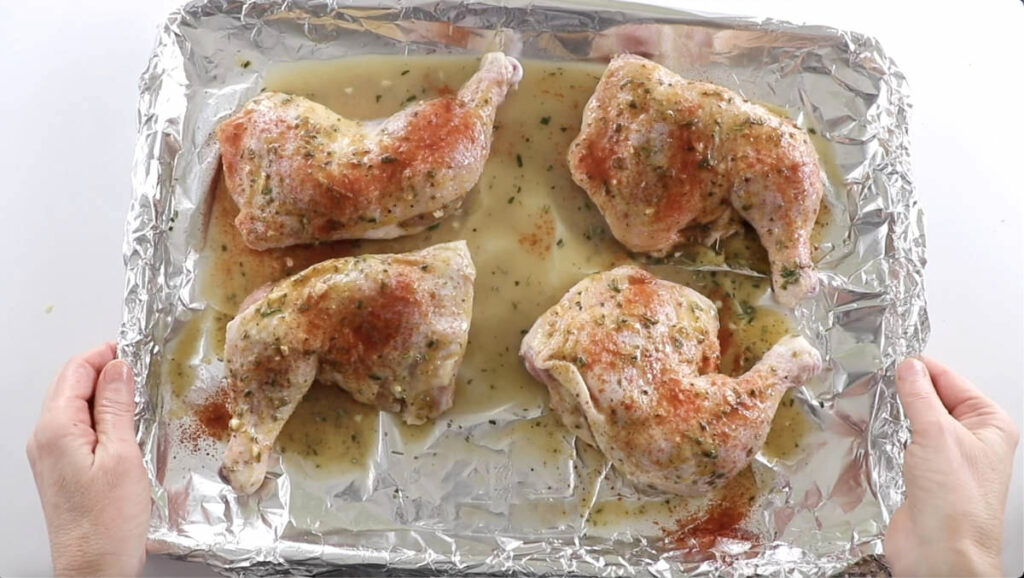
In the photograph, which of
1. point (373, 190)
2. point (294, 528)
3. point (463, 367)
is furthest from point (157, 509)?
point (373, 190)

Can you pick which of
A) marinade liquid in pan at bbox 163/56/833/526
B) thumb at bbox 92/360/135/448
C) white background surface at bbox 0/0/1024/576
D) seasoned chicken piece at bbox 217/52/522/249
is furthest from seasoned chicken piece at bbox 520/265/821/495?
thumb at bbox 92/360/135/448

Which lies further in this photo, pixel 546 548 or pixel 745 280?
pixel 745 280

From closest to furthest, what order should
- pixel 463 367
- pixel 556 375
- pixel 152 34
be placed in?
pixel 556 375 → pixel 463 367 → pixel 152 34

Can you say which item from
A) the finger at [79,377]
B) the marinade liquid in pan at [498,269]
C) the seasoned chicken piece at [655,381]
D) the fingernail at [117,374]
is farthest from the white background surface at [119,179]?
the seasoned chicken piece at [655,381]

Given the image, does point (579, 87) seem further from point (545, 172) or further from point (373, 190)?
point (373, 190)

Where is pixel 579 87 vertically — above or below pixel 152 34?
below

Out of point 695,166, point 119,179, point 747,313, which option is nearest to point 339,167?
point 119,179
